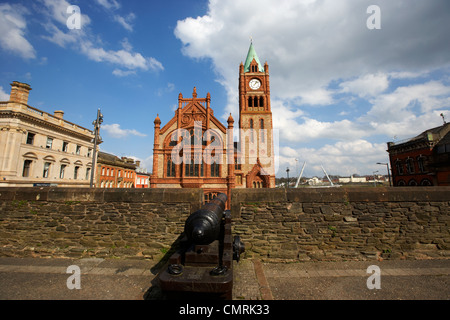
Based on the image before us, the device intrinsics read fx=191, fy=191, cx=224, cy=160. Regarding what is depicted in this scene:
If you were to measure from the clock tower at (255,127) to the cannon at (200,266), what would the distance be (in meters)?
26.9

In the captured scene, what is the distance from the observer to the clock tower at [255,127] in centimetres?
3147

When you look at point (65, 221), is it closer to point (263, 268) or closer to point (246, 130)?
point (263, 268)

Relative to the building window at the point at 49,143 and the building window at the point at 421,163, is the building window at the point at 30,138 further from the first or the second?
the building window at the point at 421,163

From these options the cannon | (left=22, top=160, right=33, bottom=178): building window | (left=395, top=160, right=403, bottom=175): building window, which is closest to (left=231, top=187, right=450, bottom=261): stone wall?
the cannon

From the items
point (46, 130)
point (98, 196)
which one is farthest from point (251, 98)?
point (98, 196)

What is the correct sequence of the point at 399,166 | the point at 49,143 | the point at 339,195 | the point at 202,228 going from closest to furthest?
1. the point at 202,228
2. the point at 339,195
3. the point at 49,143
4. the point at 399,166

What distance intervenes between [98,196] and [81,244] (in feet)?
4.87

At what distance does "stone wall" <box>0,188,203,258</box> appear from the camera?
18.7 ft

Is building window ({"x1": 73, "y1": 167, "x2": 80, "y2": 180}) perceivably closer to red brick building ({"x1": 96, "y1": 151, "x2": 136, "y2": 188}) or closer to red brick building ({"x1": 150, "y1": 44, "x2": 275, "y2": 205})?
red brick building ({"x1": 96, "y1": 151, "x2": 136, "y2": 188})

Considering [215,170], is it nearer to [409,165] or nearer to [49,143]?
[49,143]

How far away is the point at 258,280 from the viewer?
13.7 ft

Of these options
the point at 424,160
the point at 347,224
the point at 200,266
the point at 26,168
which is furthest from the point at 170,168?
the point at 424,160

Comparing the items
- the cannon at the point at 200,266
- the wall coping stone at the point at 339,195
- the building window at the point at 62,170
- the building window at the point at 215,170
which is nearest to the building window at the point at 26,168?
the building window at the point at 62,170

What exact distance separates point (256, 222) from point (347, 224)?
8.66 feet
